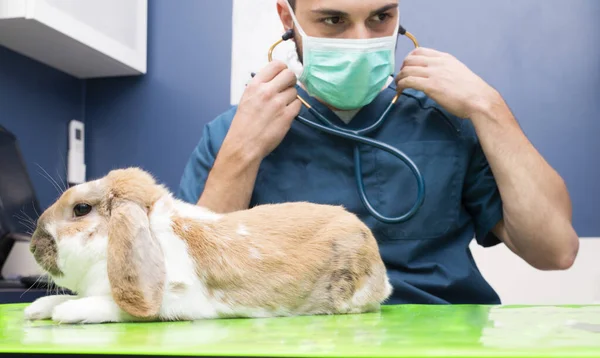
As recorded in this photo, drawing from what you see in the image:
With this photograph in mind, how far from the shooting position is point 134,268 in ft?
2.04

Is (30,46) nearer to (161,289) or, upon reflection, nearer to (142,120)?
(142,120)

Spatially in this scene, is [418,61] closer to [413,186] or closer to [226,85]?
[413,186]

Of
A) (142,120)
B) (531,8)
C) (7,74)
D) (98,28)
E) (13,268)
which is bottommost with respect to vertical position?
(13,268)

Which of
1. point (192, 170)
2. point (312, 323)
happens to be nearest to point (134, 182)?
point (312, 323)

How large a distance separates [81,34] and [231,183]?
2.88 feet

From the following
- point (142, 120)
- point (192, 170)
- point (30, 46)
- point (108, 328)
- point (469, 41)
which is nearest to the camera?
point (108, 328)

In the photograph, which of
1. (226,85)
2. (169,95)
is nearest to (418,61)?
(226,85)

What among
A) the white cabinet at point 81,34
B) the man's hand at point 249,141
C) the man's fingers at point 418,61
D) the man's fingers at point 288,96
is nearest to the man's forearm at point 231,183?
the man's hand at point 249,141

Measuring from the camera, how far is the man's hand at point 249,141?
1.05 meters

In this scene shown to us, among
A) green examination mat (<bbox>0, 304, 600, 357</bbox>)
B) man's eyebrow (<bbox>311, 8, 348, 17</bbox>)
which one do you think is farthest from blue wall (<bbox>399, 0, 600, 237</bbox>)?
green examination mat (<bbox>0, 304, 600, 357</bbox>)

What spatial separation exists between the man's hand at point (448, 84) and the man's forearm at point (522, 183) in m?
0.02

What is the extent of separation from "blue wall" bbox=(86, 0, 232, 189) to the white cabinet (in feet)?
0.20

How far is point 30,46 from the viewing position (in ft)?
5.58

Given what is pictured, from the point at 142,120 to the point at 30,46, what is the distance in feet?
1.40
